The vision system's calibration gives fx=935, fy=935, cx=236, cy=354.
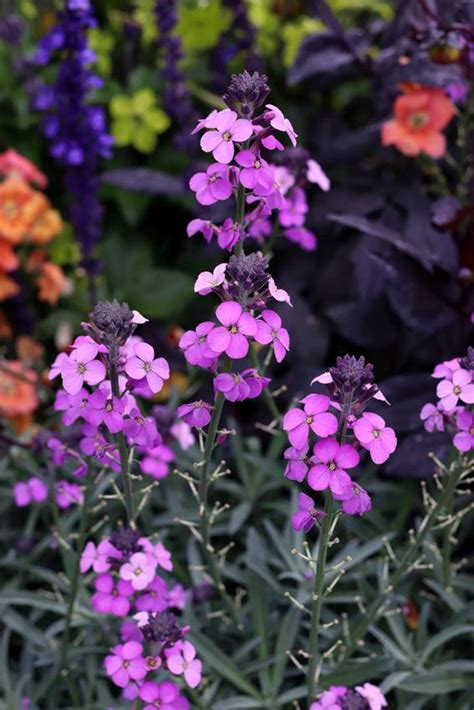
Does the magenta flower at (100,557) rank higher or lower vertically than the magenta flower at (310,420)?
lower

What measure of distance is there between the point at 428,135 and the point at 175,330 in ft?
3.41

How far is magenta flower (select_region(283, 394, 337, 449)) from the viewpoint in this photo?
1.38 meters

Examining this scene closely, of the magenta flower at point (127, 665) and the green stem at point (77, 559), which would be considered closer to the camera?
the magenta flower at point (127, 665)

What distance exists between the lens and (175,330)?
10.4 ft

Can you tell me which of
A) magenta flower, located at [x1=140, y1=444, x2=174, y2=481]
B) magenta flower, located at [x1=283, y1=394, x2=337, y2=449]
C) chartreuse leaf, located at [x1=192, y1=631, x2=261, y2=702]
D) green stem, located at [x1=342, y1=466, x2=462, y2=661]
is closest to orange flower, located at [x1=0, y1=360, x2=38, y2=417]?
magenta flower, located at [x1=140, y1=444, x2=174, y2=481]

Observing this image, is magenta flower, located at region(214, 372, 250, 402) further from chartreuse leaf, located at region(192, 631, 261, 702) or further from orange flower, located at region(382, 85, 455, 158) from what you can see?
orange flower, located at region(382, 85, 455, 158)

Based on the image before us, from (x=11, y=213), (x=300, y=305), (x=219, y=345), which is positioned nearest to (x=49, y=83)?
(x=11, y=213)

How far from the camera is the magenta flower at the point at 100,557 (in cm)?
177

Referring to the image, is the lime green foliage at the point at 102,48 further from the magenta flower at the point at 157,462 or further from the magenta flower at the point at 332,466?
the magenta flower at the point at 332,466

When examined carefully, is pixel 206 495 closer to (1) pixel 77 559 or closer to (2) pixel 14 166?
(1) pixel 77 559


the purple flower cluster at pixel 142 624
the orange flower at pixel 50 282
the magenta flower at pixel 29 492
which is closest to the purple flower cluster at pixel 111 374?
the purple flower cluster at pixel 142 624

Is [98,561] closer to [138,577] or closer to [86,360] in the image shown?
[138,577]

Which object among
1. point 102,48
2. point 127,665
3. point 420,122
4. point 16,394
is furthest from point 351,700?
point 102,48

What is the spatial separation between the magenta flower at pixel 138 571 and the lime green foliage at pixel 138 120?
215cm
